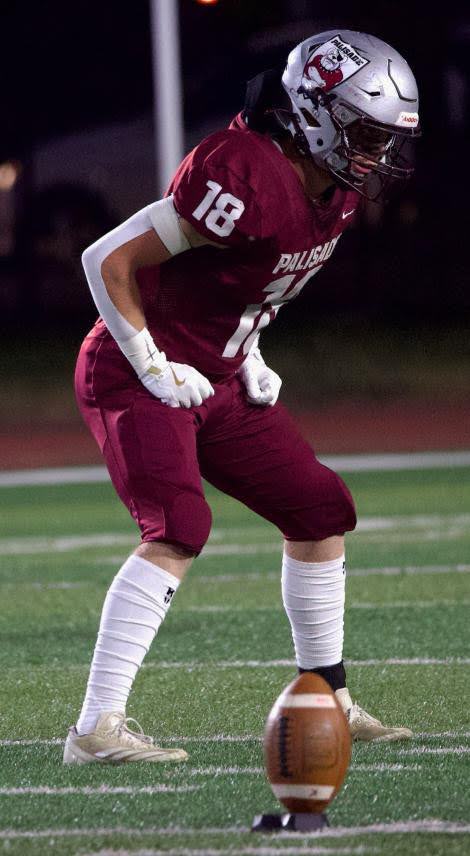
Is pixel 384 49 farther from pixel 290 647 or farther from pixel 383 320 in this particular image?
pixel 383 320

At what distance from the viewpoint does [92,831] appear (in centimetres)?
337

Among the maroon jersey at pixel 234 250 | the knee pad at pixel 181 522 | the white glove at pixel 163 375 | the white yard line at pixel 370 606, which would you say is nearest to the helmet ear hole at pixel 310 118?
the maroon jersey at pixel 234 250

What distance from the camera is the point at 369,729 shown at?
14.0ft

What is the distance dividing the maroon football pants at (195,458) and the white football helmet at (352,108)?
671 millimetres

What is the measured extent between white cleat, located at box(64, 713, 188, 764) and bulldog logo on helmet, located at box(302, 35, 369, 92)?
162cm

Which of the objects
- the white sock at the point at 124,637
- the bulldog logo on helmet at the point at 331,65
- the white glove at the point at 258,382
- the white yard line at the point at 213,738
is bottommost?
the white yard line at the point at 213,738

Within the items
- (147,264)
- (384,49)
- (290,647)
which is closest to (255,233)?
(147,264)

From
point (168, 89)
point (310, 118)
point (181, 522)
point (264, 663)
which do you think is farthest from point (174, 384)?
point (168, 89)

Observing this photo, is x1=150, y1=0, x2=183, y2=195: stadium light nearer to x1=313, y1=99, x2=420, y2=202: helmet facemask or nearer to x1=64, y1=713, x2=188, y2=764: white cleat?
x1=313, y1=99, x2=420, y2=202: helmet facemask

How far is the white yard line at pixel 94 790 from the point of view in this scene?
369 cm

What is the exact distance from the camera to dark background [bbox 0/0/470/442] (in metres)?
19.3

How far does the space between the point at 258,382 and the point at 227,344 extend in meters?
0.18

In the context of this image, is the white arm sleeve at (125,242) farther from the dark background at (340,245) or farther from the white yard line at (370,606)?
the dark background at (340,245)

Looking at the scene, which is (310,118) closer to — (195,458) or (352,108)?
(352,108)
